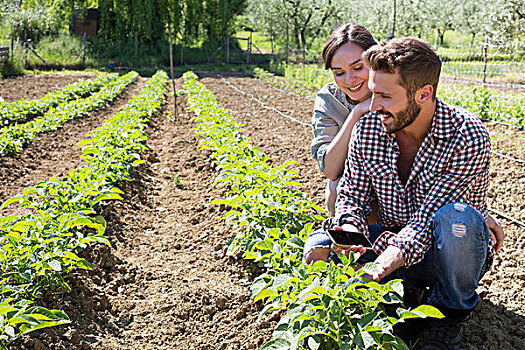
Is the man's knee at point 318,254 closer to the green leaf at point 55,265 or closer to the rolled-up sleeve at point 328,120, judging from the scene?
the rolled-up sleeve at point 328,120

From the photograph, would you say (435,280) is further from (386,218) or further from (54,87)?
(54,87)

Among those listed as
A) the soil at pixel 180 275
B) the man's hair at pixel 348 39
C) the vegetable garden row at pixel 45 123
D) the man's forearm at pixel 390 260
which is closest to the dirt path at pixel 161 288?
the soil at pixel 180 275

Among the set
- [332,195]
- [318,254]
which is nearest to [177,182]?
[332,195]

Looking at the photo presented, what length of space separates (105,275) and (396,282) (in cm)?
211

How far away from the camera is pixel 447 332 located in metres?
2.12

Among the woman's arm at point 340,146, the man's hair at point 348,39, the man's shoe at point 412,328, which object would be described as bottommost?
the man's shoe at point 412,328

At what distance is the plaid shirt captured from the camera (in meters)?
2.14

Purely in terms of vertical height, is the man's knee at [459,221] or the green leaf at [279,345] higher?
the man's knee at [459,221]

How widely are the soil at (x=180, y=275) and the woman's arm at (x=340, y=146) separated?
869 millimetres

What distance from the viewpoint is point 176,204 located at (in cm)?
481

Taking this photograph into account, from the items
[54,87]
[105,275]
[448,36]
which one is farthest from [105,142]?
[448,36]

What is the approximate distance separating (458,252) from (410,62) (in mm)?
792

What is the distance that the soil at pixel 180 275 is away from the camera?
8.48ft

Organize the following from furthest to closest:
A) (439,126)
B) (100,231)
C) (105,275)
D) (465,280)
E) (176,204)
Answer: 1. (176,204)
2. (105,275)
3. (100,231)
4. (439,126)
5. (465,280)
